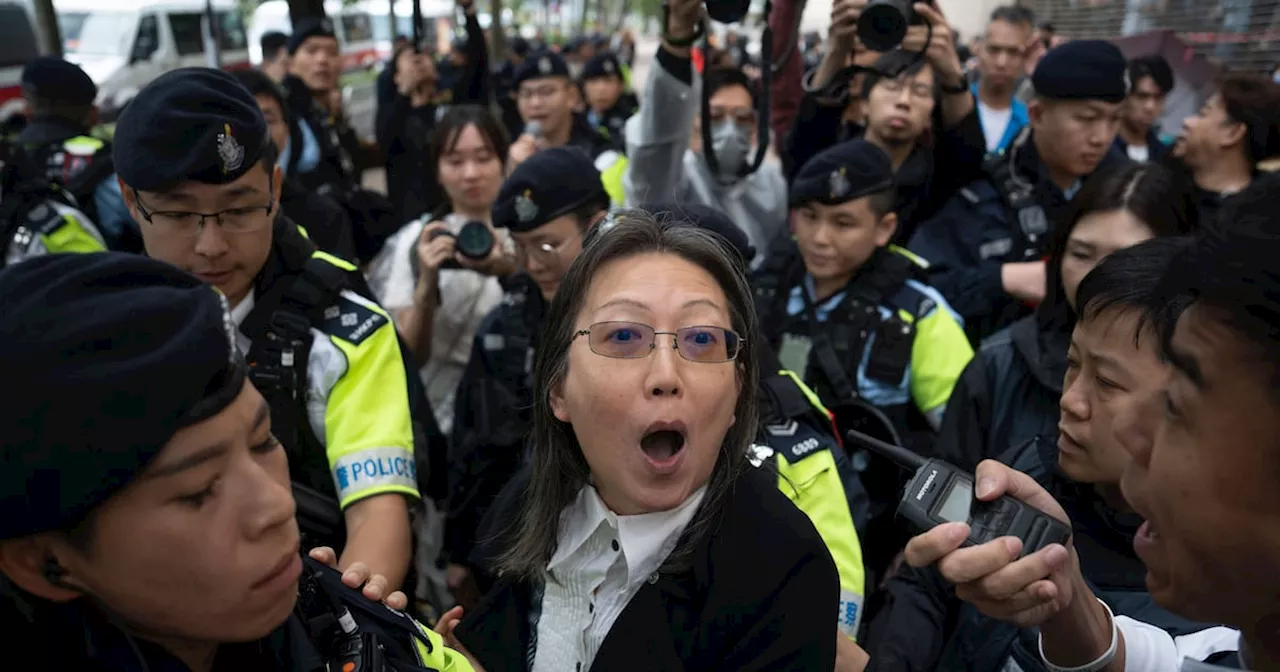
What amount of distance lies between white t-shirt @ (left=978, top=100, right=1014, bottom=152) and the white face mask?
1.92m

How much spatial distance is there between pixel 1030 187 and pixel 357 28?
21.1m

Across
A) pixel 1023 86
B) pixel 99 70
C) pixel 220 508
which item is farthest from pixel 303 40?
pixel 99 70

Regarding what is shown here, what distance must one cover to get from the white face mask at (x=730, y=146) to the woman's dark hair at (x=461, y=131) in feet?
3.45

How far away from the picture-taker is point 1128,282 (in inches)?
74.3

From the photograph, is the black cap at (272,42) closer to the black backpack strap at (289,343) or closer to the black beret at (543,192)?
the black beret at (543,192)

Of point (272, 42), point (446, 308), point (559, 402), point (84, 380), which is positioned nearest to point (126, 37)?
point (272, 42)

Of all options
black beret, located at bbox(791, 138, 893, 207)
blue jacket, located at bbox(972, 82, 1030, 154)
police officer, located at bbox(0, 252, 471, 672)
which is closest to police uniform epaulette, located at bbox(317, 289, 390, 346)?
police officer, located at bbox(0, 252, 471, 672)

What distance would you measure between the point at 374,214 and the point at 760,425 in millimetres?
3145

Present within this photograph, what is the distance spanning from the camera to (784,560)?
5.14 ft

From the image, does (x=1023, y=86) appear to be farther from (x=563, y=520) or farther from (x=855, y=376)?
(x=563, y=520)

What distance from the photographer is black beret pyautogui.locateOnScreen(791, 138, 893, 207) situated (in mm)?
3188

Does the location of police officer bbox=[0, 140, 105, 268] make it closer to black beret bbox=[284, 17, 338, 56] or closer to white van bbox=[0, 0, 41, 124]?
black beret bbox=[284, 17, 338, 56]

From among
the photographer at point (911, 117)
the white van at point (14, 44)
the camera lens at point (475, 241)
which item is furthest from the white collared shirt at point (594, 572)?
the white van at point (14, 44)

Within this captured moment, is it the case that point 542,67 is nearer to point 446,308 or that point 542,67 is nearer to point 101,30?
point 446,308
